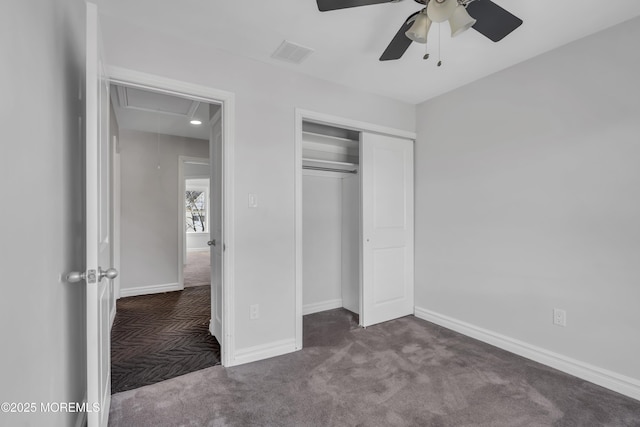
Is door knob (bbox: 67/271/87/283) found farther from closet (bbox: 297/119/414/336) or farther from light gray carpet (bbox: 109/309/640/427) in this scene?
closet (bbox: 297/119/414/336)

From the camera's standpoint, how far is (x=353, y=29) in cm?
220

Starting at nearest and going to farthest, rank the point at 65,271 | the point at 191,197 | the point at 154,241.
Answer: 1. the point at 65,271
2. the point at 154,241
3. the point at 191,197

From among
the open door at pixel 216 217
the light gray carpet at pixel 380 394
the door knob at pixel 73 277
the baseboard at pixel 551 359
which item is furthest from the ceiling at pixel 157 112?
the baseboard at pixel 551 359

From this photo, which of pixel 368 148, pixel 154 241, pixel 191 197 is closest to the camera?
pixel 368 148

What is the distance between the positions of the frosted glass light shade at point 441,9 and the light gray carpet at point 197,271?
16.9 ft

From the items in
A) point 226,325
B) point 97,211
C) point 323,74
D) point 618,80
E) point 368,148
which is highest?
point 323,74

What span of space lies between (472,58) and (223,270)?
2720 mm

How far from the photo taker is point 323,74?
2.88 metres

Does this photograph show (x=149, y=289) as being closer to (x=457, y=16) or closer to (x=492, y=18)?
(x=457, y=16)

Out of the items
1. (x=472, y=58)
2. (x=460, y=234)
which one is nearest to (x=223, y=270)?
(x=460, y=234)

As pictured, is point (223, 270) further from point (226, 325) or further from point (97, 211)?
point (97, 211)

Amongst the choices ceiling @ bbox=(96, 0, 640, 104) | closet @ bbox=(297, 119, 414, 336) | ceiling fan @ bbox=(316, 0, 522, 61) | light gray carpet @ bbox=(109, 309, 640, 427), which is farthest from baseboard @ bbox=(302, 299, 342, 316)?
ceiling fan @ bbox=(316, 0, 522, 61)

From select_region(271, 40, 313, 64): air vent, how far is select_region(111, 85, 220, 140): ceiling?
2.48 ft

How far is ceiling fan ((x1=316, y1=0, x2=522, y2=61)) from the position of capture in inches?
59.5
